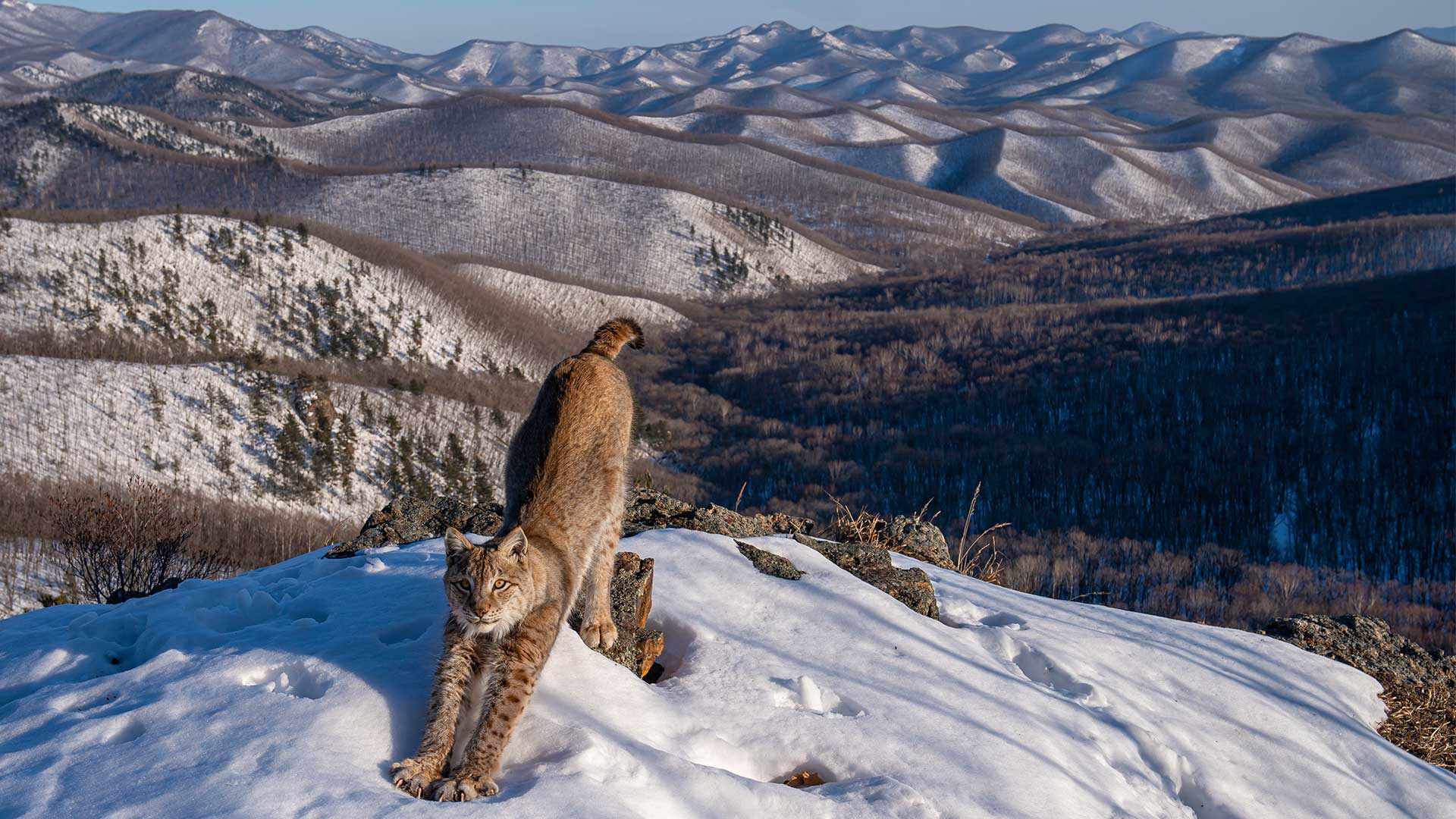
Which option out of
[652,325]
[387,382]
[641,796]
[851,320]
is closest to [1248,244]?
[851,320]

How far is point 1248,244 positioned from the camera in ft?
330

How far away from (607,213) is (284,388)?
75.5 meters

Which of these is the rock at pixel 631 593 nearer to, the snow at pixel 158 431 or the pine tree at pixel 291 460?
the snow at pixel 158 431

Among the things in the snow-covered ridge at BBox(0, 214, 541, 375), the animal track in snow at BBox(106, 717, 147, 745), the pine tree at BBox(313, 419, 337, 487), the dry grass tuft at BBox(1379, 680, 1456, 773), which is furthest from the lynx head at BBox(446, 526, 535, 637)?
the snow-covered ridge at BBox(0, 214, 541, 375)

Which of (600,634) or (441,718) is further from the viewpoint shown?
(600,634)

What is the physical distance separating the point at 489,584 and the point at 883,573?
4.63 m

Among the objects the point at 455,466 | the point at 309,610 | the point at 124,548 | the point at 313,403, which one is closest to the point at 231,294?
the point at 313,403

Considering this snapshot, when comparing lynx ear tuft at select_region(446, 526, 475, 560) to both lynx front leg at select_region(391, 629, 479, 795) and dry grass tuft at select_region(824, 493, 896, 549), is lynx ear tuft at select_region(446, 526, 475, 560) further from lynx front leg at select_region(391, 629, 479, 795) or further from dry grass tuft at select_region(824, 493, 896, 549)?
dry grass tuft at select_region(824, 493, 896, 549)

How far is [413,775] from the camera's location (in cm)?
482

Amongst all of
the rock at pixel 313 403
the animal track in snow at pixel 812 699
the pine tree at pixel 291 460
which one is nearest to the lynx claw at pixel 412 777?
the animal track in snow at pixel 812 699

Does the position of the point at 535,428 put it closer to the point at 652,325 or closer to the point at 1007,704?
the point at 1007,704

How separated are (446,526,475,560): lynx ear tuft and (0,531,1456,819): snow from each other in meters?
0.83

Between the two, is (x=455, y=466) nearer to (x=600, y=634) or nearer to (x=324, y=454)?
(x=324, y=454)

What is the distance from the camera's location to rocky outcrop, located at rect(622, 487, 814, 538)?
9648 millimetres
